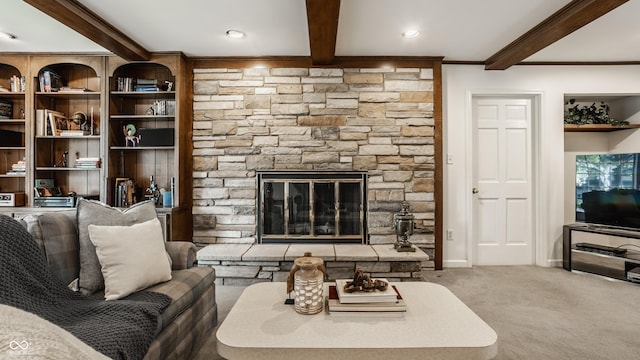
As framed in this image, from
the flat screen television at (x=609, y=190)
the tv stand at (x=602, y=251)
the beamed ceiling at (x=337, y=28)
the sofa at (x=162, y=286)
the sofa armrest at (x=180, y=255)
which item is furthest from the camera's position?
the flat screen television at (x=609, y=190)

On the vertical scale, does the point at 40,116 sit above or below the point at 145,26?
below

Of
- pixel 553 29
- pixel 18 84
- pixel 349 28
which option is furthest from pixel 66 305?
pixel 553 29

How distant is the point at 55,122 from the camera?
3.51 m

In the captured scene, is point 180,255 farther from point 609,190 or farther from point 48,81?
point 609,190

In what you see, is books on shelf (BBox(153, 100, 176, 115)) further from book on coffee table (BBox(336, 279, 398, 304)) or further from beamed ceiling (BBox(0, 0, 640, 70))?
book on coffee table (BBox(336, 279, 398, 304))

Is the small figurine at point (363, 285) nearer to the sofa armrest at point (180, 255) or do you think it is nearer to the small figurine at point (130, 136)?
the sofa armrest at point (180, 255)

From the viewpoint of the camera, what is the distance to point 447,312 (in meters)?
1.56

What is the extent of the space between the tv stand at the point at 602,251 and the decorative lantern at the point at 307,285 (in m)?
3.40

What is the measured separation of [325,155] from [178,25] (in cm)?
184

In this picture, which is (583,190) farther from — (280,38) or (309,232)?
(280,38)

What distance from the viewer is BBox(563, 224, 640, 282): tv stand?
3242 mm

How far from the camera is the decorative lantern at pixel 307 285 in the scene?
151 cm

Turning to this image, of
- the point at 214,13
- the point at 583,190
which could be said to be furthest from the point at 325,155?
the point at 583,190

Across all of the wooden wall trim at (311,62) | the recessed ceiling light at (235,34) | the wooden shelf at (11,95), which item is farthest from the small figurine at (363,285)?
the wooden shelf at (11,95)
